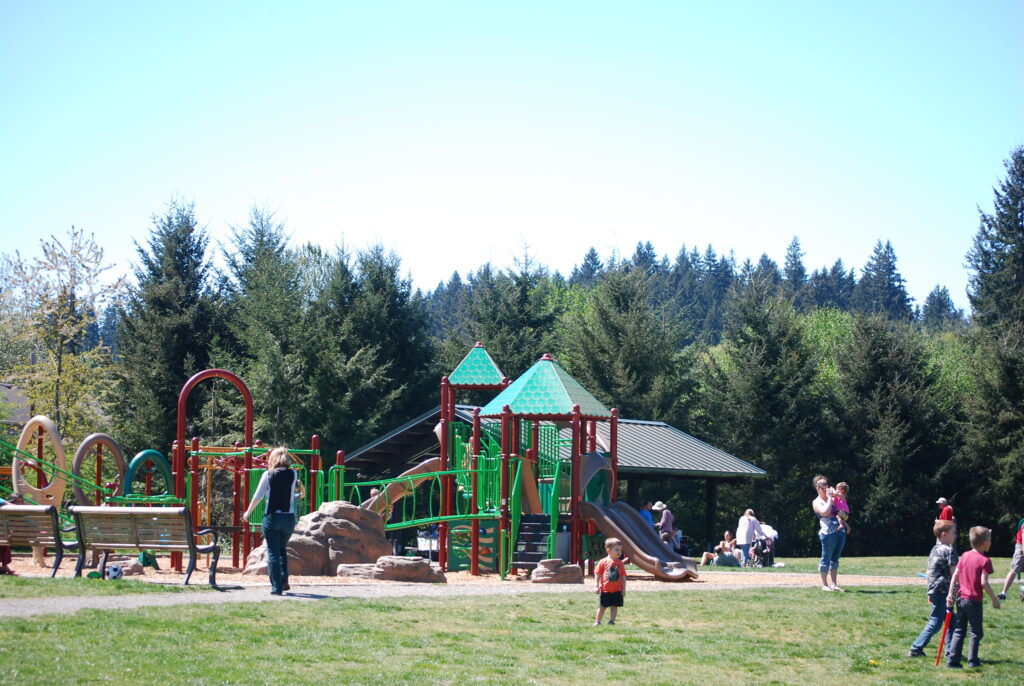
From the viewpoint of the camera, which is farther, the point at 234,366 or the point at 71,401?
the point at 234,366

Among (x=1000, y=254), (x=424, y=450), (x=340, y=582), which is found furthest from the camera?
(x=1000, y=254)

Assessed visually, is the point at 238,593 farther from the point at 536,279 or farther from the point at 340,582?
the point at 536,279

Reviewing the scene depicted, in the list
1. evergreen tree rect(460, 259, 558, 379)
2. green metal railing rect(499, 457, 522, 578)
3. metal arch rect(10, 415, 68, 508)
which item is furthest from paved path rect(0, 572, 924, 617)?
evergreen tree rect(460, 259, 558, 379)

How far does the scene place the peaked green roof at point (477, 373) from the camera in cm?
2147

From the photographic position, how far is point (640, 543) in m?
19.9

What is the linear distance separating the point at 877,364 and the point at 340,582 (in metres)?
28.8

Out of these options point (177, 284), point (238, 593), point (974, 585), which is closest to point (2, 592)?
point (238, 593)

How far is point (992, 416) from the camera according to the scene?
120 feet

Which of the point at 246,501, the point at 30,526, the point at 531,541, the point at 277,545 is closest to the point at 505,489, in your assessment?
the point at 531,541

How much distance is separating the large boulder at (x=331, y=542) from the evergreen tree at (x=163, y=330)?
23.3 meters

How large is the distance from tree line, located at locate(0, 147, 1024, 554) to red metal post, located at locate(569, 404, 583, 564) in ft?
61.7

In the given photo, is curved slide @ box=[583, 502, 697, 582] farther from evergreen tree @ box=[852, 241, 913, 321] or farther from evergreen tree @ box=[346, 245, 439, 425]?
evergreen tree @ box=[852, 241, 913, 321]

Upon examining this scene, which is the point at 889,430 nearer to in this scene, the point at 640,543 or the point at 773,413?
the point at 773,413

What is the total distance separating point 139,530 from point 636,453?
20.3 m
